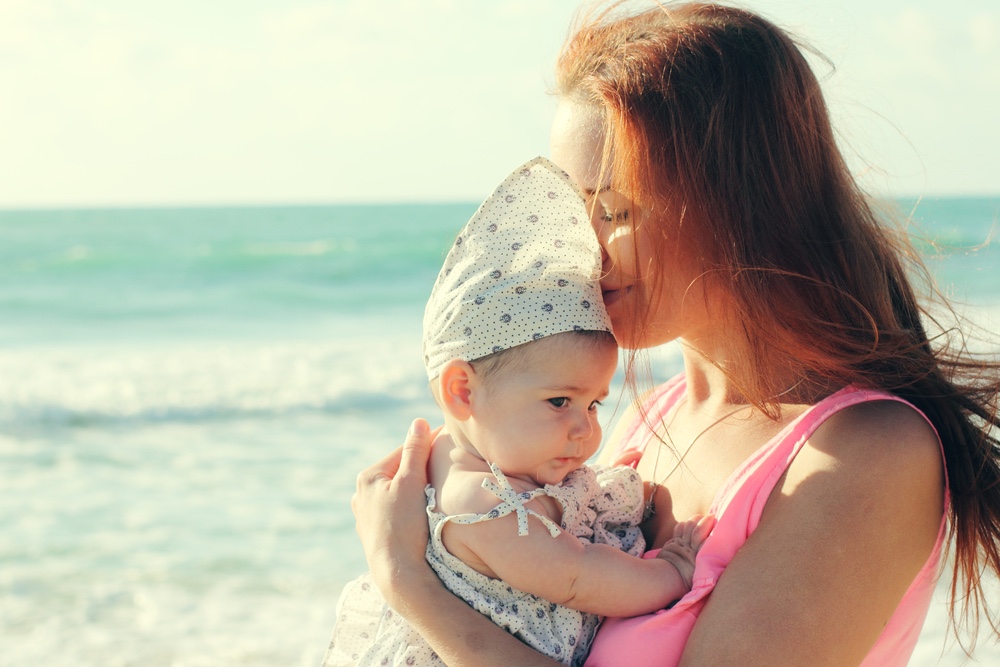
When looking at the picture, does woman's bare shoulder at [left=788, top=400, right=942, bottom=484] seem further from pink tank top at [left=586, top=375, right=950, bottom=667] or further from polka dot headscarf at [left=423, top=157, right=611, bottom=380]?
polka dot headscarf at [left=423, top=157, right=611, bottom=380]

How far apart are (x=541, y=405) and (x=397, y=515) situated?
41 cm

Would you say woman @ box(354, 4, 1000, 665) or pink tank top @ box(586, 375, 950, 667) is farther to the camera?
pink tank top @ box(586, 375, 950, 667)

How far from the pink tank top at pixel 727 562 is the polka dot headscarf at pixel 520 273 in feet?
1.45

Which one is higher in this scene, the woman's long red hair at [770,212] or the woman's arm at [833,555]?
the woman's long red hair at [770,212]

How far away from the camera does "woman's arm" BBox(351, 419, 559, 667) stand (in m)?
2.00

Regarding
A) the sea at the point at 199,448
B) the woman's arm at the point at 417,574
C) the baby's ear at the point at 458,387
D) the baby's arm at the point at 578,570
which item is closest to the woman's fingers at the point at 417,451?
the woman's arm at the point at 417,574

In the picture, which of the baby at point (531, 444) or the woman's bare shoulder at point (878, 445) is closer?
the woman's bare shoulder at point (878, 445)

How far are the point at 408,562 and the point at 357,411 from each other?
803 centimetres

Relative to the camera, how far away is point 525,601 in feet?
6.84

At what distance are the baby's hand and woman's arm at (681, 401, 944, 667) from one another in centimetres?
12

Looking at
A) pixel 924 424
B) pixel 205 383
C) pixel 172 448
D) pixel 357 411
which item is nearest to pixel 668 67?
pixel 924 424

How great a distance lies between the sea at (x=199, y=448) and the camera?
5.00 m

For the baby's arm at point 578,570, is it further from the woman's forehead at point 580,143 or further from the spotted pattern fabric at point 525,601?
the woman's forehead at point 580,143

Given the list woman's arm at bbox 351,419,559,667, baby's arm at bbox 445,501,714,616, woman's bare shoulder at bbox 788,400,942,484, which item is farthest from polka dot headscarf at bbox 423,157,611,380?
woman's bare shoulder at bbox 788,400,942,484
